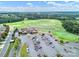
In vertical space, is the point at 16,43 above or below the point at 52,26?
below

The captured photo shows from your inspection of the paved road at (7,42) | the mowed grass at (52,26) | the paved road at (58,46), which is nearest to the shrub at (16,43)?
the paved road at (7,42)

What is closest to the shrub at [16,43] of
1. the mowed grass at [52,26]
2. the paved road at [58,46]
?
the mowed grass at [52,26]

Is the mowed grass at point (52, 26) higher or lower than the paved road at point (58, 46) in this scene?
higher

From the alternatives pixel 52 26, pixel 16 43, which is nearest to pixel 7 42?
pixel 16 43

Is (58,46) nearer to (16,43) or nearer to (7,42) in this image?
(16,43)

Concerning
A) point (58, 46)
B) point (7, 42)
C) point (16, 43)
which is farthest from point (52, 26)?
point (7, 42)

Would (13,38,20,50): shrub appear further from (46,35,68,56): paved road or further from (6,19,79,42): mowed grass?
(46,35,68,56): paved road

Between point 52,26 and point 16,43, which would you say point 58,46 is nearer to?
point 52,26

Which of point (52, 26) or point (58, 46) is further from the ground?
point (52, 26)

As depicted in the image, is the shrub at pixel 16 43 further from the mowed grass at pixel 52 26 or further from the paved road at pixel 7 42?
the mowed grass at pixel 52 26

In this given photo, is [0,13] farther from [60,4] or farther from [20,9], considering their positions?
[60,4]

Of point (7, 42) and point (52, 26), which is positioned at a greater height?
point (52, 26)
